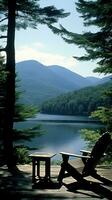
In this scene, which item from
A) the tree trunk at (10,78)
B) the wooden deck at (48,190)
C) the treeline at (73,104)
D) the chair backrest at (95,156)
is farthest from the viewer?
the treeline at (73,104)

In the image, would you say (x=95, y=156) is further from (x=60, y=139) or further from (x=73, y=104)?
(x=73, y=104)

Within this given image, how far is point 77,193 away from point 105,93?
8.46 metres

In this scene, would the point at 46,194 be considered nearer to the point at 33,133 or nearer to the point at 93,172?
the point at 93,172

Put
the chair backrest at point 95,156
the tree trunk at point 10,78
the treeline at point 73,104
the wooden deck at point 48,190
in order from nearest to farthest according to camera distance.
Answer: the wooden deck at point 48,190, the chair backrest at point 95,156, the tree trunk at point 10,78, the treeline at point 73,104

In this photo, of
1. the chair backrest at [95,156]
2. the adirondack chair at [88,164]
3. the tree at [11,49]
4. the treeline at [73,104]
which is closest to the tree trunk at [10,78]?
the tree at [11,49]

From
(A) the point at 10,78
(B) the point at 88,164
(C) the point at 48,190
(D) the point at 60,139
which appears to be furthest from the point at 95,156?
(D) the point at 60,139

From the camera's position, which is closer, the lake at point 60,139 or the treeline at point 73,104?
the lake at point 60,139

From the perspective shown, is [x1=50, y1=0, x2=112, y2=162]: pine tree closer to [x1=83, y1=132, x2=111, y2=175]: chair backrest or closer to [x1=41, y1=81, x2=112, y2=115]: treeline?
[x1=83, y1=132, x2=111, y2=175]: chair backrest

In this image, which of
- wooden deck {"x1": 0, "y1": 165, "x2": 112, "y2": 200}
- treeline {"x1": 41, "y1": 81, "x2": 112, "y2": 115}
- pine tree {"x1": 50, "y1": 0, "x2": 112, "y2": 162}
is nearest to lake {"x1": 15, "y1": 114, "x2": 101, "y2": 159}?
pine tree {"x1": 50, "y1": 0, "x2": 112, "y2": 162}

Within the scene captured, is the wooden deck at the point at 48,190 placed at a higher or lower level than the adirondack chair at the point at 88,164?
lower

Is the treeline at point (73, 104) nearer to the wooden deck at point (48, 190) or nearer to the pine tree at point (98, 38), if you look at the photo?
the pine tree at point (98, 38)

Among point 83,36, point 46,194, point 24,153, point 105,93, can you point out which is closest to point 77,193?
point 46,194

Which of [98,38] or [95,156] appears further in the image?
[98,38]

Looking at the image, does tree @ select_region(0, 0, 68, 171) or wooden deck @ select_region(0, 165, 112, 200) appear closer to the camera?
wooden deck @ select_region(0, 165, 112, 200)
